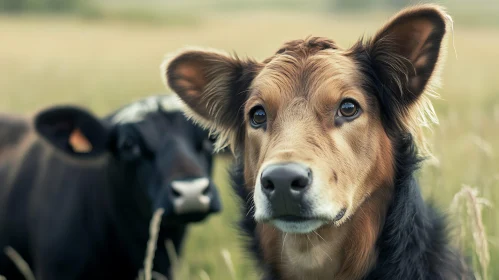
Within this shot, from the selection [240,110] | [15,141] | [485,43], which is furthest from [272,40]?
[240,110]

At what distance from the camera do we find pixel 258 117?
13.3 feet

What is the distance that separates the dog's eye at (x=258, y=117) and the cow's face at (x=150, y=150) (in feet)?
5.04

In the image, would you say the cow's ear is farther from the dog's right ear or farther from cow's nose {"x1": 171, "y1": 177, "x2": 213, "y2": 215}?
the dog's right ear

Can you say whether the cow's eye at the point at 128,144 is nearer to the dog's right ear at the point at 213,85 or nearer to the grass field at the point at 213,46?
the grass field at the point at 213,46

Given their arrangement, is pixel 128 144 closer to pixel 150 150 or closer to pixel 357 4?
pixel 150 150

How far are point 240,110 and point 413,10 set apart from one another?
3.86ft

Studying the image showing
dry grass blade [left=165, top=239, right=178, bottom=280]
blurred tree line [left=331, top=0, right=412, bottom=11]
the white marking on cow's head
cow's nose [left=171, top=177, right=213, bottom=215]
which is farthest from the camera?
blurred tree line [left=331, top=0, right=412, bottom=11]

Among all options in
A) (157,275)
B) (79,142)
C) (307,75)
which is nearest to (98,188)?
(79,142)

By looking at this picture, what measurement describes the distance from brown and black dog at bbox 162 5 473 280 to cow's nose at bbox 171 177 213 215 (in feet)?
4.36

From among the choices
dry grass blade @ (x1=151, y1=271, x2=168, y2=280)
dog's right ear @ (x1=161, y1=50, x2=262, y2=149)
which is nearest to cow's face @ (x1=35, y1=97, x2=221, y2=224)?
dry grass blade @ (x1=151, y1=271, x2=168, y2=280)

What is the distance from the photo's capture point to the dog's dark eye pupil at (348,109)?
3820 millimetres

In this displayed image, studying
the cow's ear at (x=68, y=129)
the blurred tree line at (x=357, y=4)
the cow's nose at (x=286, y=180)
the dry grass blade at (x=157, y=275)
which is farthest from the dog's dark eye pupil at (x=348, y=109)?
the blurred tree line at (x=357, y=4)

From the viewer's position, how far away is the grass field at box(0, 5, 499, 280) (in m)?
6.27

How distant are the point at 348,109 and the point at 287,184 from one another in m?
0.69
